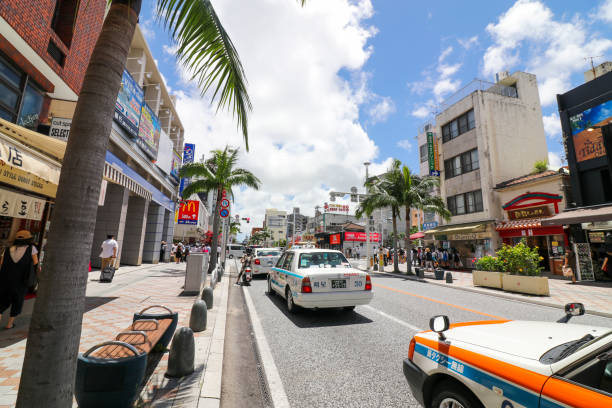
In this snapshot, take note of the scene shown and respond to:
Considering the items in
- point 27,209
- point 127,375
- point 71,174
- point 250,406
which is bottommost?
point 250,406

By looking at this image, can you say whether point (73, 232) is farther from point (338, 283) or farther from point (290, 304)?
point (290, 304)

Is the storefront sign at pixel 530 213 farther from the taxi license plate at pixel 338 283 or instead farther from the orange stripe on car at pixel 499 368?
the orange stripe on car at pixel 499 368

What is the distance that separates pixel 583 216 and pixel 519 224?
5427 mm

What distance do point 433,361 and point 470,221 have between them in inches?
1014

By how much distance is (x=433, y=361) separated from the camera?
99.1 inches

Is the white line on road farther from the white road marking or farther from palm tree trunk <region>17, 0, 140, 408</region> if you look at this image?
the white road marking

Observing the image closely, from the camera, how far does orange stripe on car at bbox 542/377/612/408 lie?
1494 millimetres

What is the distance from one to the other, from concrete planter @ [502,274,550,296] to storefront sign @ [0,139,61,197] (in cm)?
1531

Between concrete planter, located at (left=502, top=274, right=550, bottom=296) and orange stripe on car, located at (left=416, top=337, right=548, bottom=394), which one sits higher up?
orange stripe on car, located at (left=416, top=337, right=548, bottom=394)

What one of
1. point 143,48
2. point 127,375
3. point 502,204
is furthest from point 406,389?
point 502,204

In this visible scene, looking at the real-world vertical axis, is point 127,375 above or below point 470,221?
below

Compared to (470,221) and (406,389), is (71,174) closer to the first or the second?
(406,389)

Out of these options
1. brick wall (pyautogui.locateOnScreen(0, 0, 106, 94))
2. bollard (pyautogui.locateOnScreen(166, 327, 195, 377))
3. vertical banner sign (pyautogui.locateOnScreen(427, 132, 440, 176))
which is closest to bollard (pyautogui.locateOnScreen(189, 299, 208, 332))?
bollard (pyautogui.locateOnScreen(166, 327, 195, 377))

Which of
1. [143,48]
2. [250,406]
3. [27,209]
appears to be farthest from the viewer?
[143,48]
